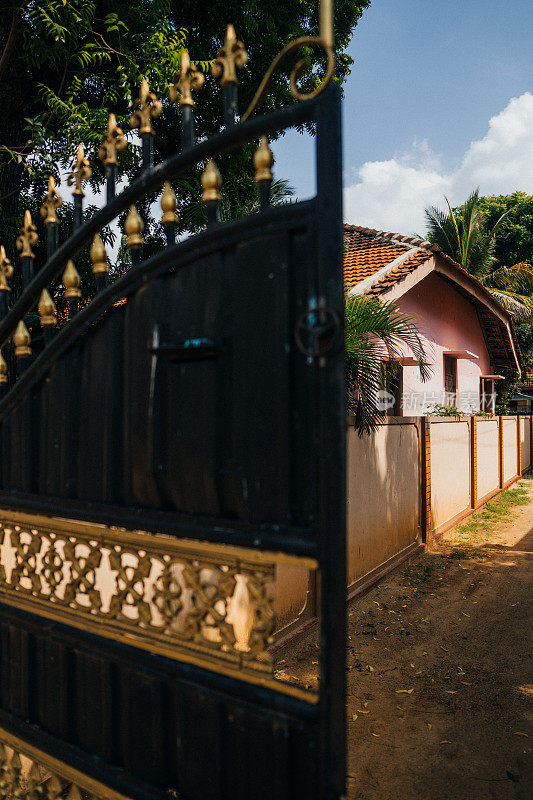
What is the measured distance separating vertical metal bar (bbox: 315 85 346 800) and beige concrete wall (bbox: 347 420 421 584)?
398 cm

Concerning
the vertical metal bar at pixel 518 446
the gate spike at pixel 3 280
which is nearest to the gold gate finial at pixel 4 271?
the gate spike at pixel 3 280

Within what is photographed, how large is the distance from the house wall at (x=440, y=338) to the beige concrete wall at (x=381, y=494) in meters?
3.60

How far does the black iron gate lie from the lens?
1413mm

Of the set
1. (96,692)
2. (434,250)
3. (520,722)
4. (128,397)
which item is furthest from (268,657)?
(434,250)

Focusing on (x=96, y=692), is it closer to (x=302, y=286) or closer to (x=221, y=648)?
(x=221, y=648)

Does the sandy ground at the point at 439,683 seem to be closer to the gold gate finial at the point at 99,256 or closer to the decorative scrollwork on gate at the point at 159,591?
the decorative scrollwork on gate at the point at 159,591

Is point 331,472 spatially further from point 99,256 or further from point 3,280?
point 3,280

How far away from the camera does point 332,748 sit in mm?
1358

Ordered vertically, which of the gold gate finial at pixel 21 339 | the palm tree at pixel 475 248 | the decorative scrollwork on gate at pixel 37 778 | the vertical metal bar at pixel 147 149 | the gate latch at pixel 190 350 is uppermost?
the palm tree at pixel 475 248

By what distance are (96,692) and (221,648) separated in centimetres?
57

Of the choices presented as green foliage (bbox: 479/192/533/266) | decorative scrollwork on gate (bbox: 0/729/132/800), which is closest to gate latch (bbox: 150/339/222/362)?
decorative scrollwork on gate (bbox: 0/729/132/800)

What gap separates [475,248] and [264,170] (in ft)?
60.9

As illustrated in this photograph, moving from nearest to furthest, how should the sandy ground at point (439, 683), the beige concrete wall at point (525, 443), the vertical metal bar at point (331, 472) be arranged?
the vertical metal bar at point (331, 472) < the sandy ground at point (439, 683) < the beige concrete wall at point (525, 443)

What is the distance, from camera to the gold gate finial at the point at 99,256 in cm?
194
